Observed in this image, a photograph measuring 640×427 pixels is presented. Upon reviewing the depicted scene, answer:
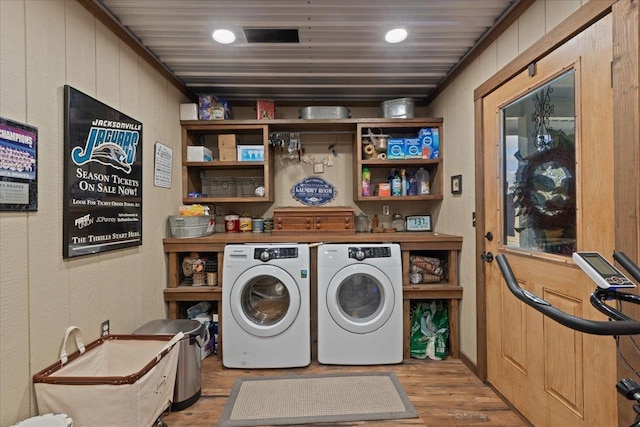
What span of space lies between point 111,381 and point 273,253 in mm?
1255

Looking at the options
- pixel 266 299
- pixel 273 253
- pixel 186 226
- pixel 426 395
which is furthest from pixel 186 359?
pixel 426 395

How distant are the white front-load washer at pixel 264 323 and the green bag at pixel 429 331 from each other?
0.93m

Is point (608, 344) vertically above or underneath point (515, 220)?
underneath

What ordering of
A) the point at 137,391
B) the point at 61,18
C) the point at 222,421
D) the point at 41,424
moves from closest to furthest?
the point at 41,424 < the point at 137,391 < the point at 61,18 < the point at 222,421

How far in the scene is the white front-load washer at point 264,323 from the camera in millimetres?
2363

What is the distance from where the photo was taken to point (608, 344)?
51.1 inches

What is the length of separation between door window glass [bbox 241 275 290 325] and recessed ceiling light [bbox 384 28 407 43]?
76.7 inches

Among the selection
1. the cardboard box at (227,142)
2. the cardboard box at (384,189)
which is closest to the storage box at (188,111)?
the cardboard box at (227,142)

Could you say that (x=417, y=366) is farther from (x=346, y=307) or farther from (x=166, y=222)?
(x=166, y=222)

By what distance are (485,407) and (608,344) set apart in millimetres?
936

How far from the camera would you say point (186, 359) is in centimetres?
196

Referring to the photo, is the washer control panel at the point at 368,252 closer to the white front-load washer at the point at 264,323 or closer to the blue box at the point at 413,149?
the white front-load washer at the point at 264,323

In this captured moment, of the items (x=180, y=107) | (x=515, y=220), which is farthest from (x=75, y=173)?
(x=515, y=220)

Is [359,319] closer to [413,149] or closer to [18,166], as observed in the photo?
[413,149]
